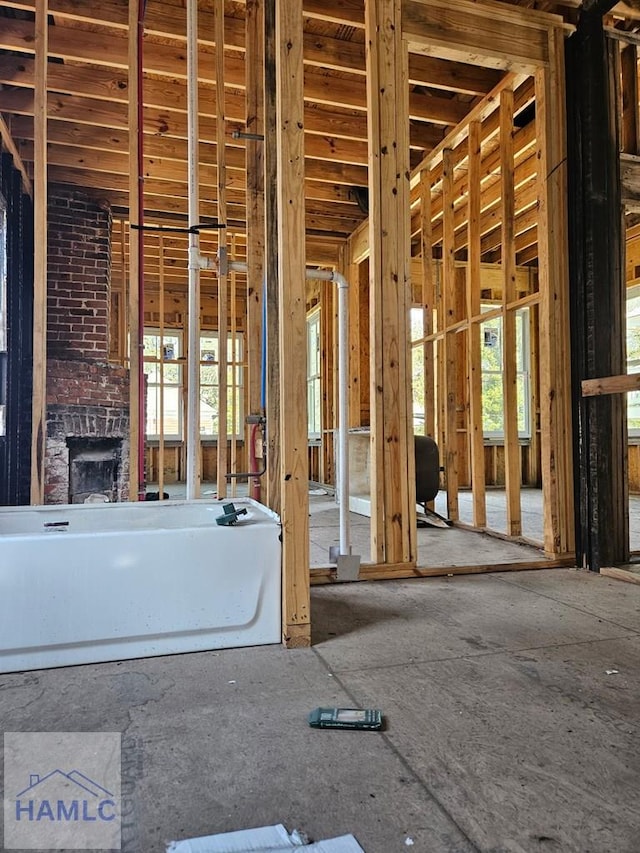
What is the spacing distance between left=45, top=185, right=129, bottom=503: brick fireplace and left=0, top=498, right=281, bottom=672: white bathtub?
9.52 feet

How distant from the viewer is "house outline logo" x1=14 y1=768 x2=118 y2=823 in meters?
0.95

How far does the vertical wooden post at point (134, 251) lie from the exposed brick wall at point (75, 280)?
2610mm

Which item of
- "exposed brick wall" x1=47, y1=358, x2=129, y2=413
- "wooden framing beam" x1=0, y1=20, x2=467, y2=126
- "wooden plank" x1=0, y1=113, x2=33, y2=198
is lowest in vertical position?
"exposed brick wall" x1=47, y1=358, x2=129, y2=413

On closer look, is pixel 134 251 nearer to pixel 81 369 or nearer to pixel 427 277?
pixel 81 369

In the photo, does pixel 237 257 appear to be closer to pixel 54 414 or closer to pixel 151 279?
pixel 151 279

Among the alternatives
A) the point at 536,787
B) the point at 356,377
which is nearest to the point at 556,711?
the point at 536,787

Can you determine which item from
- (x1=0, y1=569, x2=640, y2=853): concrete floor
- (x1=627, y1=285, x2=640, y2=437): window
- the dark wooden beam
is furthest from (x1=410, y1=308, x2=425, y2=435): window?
(x1=0, y1=569, x2=640, y2=853): concrete floor

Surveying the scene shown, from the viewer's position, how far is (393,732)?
123 centimetres

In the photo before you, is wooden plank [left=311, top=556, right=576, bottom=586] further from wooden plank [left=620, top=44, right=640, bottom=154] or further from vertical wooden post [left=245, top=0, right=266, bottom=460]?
wooden plank [left=620, top=44, right=640, bottom=154]

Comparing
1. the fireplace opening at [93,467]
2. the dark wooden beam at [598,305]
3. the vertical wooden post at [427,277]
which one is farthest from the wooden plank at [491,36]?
the fireplace opening at [93,467]

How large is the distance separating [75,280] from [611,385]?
15.2ft

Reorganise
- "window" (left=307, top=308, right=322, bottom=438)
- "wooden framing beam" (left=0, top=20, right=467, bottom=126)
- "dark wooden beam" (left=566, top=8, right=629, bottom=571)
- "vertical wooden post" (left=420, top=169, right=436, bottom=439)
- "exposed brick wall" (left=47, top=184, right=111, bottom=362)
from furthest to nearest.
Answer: "window" (left=307, top=308, right=322, bottom=438) < "exposed brick wall" (left=47, top=184, right=111, bottom=362) < "vertical wooden post" (left=420, top=169, right=436, bottom=439) < "wooden framing beam" (left=0, top=20, right=467, bottom=126) < "dark wooden beam" (left=566, top=8, right=629, bottom=571)

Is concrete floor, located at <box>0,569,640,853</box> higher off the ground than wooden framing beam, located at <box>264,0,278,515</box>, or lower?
lower

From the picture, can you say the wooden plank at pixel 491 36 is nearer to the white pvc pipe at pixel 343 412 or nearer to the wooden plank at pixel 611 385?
the white pvc pipe at pixel 343 412
